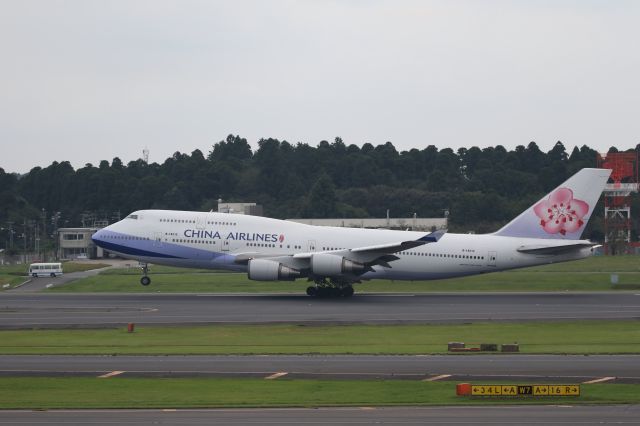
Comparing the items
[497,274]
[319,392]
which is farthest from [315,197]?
[319,392]

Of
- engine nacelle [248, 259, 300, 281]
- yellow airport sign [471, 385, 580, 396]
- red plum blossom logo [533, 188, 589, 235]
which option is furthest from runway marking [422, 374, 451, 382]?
red plum blossom logo [533, 188, 589, 235]

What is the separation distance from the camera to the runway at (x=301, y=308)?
4131 cm

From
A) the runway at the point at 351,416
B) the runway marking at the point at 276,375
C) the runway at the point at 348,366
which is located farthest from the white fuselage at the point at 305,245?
the runway at the point at 351,416

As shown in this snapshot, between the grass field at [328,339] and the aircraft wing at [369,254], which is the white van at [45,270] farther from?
the grass field at [328,339]

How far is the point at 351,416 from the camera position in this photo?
21.3 meters

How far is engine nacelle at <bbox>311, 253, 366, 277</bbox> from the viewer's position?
49.8 metres

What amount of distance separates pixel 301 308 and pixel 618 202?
6468 centimetres

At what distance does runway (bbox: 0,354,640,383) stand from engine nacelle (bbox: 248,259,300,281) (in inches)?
742

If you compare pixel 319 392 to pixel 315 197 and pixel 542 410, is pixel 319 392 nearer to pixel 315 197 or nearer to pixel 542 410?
pixel 542 410

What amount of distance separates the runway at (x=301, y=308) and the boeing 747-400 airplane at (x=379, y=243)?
5.31ft

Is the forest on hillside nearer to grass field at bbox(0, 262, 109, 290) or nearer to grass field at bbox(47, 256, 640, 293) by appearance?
grass field at bbox(0, 262, 109, 290)

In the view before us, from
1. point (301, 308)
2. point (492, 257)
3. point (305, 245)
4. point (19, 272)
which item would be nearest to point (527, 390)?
point (301, 308)

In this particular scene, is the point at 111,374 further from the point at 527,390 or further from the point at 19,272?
the point at 19,272

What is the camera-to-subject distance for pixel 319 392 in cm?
2425
